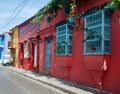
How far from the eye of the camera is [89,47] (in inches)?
656

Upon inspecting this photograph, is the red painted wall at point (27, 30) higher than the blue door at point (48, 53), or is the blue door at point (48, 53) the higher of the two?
the red painted wall at point (27, 30)

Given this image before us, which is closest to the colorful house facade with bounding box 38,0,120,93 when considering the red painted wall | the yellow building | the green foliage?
the green foliage

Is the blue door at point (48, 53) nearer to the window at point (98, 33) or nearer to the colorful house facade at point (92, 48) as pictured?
the colorful house facade at point (92, 48)

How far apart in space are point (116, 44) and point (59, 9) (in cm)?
737

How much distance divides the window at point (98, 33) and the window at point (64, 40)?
11.6 feet

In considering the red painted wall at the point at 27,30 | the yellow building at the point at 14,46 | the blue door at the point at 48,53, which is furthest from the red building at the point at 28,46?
the blue door at the point at 48,53

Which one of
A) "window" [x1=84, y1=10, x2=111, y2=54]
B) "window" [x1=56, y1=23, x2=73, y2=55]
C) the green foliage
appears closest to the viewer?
"window" [x1=84, y1=10, x2=111, y2=54]

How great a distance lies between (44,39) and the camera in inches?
1081

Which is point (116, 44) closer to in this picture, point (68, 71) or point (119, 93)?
point (119, 93)

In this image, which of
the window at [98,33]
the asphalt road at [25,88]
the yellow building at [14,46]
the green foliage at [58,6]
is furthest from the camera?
the yellow building at [14,46]

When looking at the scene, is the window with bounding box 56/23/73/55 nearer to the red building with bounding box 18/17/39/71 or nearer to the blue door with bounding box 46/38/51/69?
the blue door with bounding box 46/38/51/69

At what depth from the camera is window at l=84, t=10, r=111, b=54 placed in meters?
15.1

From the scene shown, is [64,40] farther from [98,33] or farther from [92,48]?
[98,33]

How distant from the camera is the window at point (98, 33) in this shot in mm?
15141
